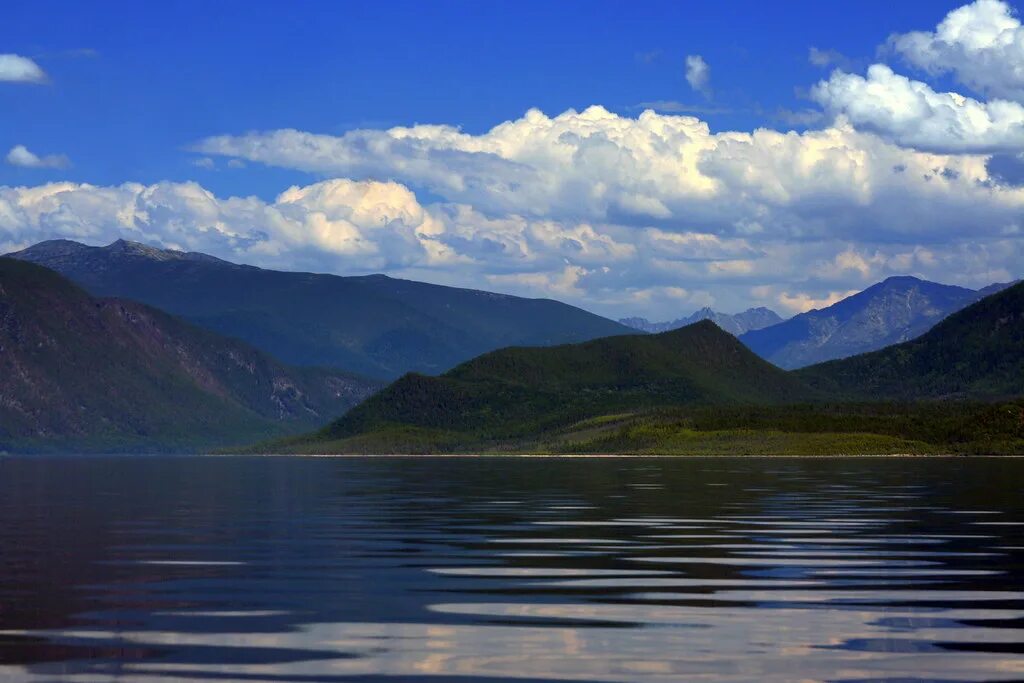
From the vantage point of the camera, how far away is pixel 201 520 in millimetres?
91062

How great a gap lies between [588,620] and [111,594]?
16.0 metres

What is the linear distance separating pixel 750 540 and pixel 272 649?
3727 cm

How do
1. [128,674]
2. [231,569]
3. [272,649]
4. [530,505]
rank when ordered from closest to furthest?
1. [128,674]
2. [272,649]
3. [231,569]
4. [530,505]

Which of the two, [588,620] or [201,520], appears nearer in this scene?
[588,620]

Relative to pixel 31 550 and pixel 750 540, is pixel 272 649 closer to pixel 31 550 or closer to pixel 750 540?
pixel 31 550

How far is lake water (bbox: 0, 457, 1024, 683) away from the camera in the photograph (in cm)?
3438

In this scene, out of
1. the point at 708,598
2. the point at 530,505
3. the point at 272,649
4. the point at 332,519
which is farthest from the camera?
the point at 530,505

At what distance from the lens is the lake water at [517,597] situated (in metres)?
34.4

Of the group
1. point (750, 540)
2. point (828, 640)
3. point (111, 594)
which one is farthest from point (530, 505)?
point (828, 640)

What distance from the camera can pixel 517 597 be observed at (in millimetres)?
46688

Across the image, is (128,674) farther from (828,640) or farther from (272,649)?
(828,640)

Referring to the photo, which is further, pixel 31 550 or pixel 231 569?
pixel 31 550

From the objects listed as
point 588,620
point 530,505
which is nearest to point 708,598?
point 588,620

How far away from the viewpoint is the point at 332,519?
9069 cm
